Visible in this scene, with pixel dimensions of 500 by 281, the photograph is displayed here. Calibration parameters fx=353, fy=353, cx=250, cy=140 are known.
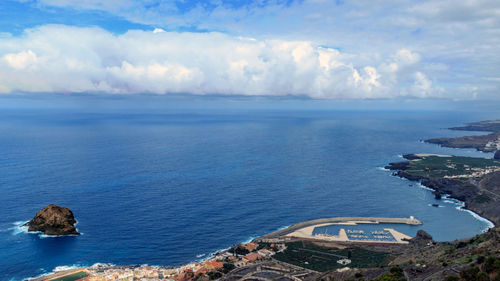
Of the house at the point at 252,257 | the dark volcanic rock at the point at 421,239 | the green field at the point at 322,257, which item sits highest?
the dark volcanic rock at the point at 421,239

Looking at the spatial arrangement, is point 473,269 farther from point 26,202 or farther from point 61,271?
point 26,202

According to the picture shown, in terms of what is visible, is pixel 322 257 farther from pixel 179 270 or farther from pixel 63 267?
pixel 63 267

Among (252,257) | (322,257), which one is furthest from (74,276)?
(322,257)

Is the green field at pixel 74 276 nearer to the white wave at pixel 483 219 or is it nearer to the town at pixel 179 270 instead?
the town at pixel 179 270

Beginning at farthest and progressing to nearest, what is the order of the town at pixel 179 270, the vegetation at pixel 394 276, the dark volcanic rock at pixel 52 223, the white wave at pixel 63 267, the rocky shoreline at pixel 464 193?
1. the rocky shoreline at pixel 464 193
2. the dark volcanic rock at pixel 52 223
3. the white wave at pixel 63 267
4. the town at pixel 179 270
5. the vegetation at pixel 394 276

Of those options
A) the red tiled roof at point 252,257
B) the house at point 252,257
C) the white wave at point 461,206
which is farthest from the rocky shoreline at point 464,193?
the red tiled roof at point 252,257

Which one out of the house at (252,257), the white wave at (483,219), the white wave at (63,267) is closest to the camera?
the white wave at (63,267)

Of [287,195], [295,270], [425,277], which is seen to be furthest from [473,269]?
[287,195]
